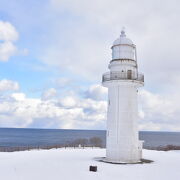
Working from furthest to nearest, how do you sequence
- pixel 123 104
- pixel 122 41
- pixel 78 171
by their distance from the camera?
pixel 122 41 < pixel 123 104 < pixel 78 171

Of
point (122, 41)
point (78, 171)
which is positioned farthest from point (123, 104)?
point (78, 171)

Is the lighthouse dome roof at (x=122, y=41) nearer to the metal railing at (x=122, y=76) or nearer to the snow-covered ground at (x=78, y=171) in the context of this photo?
the metal railing at (x=122, y=76)

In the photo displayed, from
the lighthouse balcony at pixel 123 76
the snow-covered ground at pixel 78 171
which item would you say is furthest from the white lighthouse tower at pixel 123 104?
the snow-covered ground at pixel 78 171

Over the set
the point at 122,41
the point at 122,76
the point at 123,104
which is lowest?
the point at 123,104

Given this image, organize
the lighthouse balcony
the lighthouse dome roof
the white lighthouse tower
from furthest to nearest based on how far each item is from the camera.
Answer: the lighthouse dome roof
the lighthouse balcony
the white lighthouse tower

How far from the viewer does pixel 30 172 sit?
19.2 meters

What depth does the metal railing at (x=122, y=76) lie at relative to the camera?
25.6 meters

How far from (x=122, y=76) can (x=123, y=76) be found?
9 centimetres

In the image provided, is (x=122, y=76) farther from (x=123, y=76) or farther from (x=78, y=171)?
(x=78, y=171)

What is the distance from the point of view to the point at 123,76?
84.0ft

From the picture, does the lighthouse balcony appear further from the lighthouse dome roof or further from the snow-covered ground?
the snow-covered ground

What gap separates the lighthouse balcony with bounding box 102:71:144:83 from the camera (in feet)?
84.1

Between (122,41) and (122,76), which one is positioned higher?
(122,41)

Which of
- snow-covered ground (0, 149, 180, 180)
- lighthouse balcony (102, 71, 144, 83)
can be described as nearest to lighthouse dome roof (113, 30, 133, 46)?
lighthouse balcony (102, 71, 144, 83)
